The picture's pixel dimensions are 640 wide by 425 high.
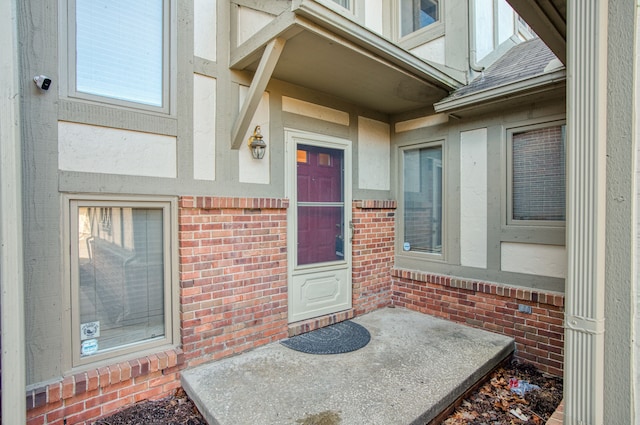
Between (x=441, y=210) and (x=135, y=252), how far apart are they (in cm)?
336

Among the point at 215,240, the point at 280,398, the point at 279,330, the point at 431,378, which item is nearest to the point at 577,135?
the point at 431,378

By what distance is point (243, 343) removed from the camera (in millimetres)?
3061

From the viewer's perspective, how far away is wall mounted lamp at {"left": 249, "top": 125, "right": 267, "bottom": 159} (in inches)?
122

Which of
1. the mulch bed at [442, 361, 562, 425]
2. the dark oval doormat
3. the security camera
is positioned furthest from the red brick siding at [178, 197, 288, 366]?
the mulch bed at [442, 361, 562, 425]

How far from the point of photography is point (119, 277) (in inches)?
99.9

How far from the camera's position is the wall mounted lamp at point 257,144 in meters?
3.09

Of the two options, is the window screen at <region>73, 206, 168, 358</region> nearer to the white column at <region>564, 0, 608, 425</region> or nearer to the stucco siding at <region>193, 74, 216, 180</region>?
the stucco siding at <region>193, 74, 216, 180</region>

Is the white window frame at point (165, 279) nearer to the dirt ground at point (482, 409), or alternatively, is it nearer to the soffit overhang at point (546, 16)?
the dirt ground at point (482, 409)

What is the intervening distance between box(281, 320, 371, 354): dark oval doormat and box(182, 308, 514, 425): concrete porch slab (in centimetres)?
9

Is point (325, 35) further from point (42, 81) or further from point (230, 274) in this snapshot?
point (230, 274)

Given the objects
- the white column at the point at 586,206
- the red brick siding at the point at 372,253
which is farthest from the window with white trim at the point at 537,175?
the white column at the point at 586,206

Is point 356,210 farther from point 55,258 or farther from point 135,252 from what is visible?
point 55,258

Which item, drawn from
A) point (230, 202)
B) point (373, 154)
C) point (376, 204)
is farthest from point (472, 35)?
point (230, 202)

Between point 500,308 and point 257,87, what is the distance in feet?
10.9
